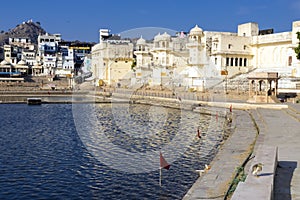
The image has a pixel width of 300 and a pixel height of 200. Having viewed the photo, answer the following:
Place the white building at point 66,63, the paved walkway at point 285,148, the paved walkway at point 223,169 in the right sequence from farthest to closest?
the white building at point 66,63 → the paved walkway at point 223,169 → the paved walkway at point 285,148

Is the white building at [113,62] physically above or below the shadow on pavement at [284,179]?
above

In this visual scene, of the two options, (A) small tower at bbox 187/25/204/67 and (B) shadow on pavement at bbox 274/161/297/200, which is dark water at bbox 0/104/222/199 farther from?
(A) small tower at bbox 187/25/204/67

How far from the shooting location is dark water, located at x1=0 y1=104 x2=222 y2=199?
28.9ft

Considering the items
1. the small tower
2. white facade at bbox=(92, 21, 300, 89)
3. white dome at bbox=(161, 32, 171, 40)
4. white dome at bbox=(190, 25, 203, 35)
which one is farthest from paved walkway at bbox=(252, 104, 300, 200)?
white dome at bbox=(161, 32, 171, 40)

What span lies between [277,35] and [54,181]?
37478 millimetres

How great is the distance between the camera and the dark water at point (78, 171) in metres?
8.80

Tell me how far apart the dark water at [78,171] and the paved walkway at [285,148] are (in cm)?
213

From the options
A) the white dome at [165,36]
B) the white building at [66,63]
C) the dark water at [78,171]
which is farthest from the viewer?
the white building at [66,63]

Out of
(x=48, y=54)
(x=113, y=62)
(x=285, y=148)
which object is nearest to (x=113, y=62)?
(x=113, y=62)

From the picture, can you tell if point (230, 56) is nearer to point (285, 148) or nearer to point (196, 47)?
point (196, 47)

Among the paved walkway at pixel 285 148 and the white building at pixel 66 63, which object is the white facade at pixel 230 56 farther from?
the white building at pixel 66 63

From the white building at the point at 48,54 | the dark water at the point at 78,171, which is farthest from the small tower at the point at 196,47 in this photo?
the white building at the point at 48,54

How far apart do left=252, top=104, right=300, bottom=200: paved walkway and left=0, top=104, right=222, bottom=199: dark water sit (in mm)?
2131

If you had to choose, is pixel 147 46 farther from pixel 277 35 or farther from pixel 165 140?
pixel 165 140
